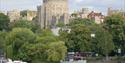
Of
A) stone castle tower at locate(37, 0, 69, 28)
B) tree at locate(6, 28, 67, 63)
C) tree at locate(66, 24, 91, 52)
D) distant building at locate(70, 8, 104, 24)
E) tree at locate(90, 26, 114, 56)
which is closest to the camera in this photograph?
tree at locate(6, 28, 67, 63)

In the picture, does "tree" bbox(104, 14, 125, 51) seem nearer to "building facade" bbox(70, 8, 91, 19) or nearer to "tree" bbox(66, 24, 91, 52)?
"tree" bbox(66, 24, 91, 52)

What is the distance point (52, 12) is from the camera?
117 metres

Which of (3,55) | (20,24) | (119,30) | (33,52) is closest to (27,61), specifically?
(33,52)

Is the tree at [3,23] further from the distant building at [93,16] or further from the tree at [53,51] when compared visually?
the tree at [53,51]

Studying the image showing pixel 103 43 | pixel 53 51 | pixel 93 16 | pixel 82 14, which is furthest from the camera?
pixel 82 14

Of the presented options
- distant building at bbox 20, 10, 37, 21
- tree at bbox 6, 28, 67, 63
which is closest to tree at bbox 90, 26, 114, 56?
tree at bbox 6, 28, 67, 63

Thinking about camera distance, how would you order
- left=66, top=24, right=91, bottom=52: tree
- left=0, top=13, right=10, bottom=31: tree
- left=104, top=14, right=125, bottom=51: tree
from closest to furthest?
left=66, top=24, right=91, bottom=52: tree
left=104, top=14, right=125, bottom=51: tree
left=0, top=13, right=10, bottom=31: tree

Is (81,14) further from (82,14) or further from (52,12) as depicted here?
(52,12)

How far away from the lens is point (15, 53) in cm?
4709

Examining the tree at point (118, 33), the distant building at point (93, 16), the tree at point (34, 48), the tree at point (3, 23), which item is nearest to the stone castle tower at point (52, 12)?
the distant building at point (93, 16)

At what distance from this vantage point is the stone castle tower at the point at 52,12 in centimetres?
11406

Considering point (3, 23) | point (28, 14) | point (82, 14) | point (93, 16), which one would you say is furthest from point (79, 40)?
point (28, 14)

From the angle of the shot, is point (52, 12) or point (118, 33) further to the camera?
point (52, 12)

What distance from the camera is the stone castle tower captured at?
11406 centimetres
